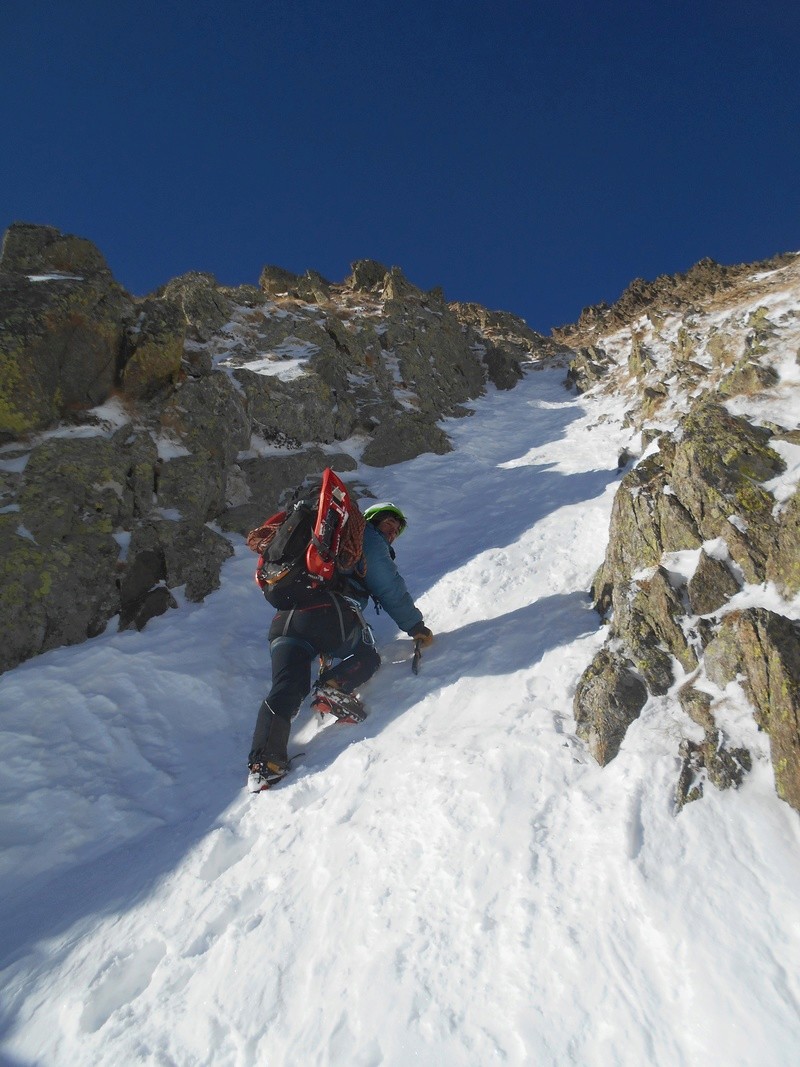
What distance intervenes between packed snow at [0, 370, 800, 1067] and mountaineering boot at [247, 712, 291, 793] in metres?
→ 0.12

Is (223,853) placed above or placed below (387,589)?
below

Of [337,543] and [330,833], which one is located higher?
[337,543]

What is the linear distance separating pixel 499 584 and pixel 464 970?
5289 millimetres

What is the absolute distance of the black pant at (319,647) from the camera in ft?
Result: 18.7

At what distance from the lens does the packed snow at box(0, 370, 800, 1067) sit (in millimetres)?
2824

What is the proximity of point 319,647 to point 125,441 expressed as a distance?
23.3ft

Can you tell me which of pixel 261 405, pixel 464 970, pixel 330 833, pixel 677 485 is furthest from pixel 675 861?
pixel 261 405

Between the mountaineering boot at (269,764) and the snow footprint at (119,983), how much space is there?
1460 mm

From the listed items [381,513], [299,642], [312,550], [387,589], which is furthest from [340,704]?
[381,513]

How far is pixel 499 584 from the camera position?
7.94 metres

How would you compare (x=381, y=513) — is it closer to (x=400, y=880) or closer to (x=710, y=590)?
(x=710, y=590)

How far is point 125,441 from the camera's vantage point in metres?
10.5

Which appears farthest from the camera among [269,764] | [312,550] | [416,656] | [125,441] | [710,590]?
[125,441]

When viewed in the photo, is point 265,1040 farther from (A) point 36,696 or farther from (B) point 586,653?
(A) point 36,696
